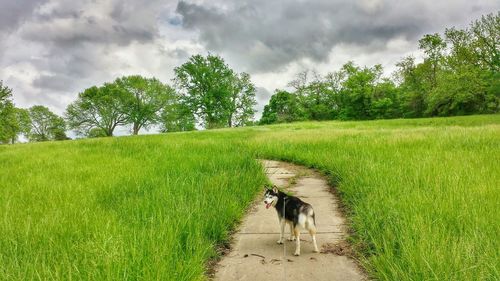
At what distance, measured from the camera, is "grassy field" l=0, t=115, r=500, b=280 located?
2.91 m

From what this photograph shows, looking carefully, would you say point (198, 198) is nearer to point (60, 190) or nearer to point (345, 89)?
point (60, 190)

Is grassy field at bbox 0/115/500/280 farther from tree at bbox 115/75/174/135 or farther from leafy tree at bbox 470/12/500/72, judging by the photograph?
tree at bbox 115/75/174/135

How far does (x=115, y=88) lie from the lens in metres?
63.1

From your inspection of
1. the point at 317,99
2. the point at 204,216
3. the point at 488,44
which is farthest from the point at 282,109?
the point at 204,216

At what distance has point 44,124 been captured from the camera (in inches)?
2884

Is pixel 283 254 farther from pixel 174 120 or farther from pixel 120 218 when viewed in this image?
pixel 174 120

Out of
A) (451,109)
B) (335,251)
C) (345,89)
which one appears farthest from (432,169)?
(345,89)

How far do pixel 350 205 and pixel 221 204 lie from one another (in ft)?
6.61

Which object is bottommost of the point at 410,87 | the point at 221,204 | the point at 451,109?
the point at 221,204

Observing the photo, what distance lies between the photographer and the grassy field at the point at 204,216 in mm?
2912

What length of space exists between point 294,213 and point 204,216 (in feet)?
4.13

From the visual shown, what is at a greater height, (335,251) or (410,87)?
(410,87)

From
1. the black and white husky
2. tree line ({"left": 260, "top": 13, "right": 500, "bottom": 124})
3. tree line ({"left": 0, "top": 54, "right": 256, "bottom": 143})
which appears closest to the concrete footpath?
the black and white husky

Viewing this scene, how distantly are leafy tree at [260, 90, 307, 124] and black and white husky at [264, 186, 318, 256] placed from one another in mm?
72173
